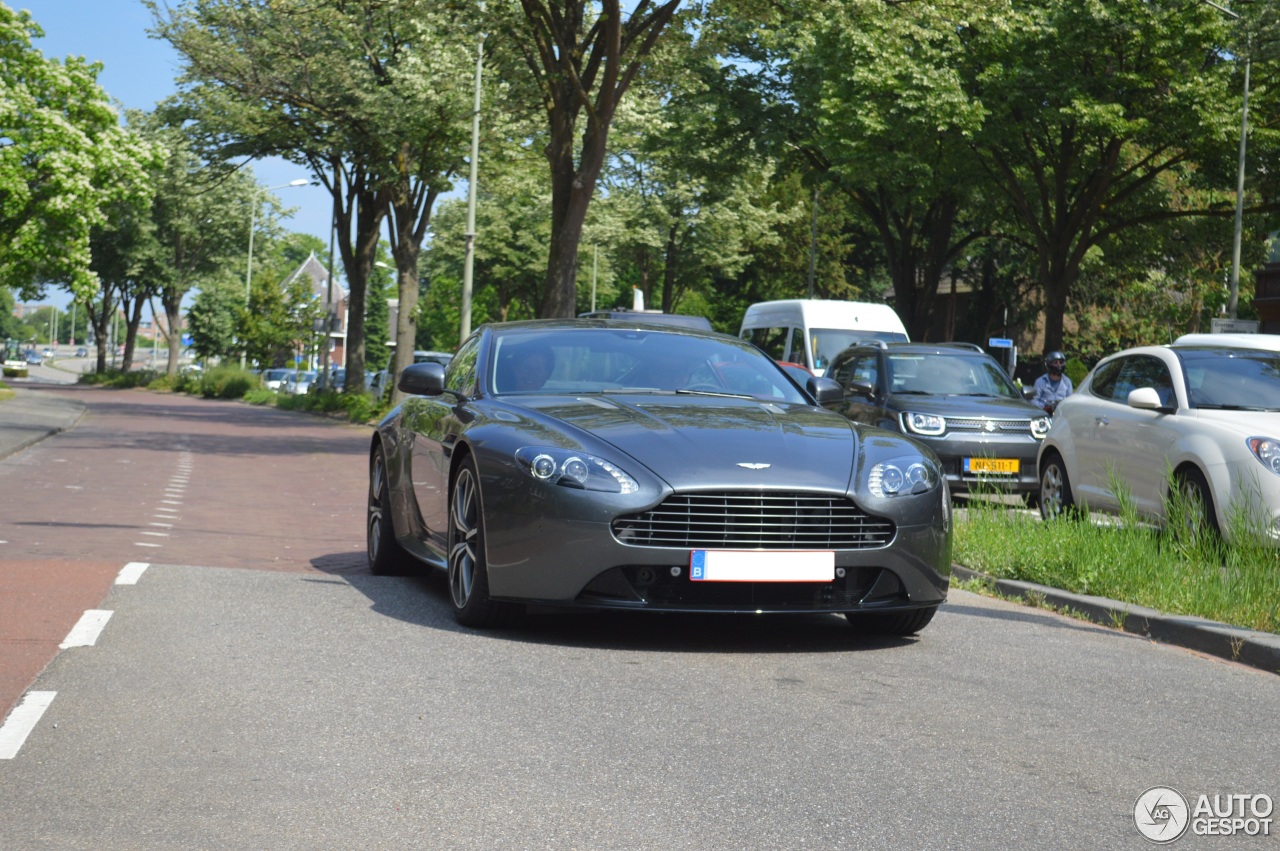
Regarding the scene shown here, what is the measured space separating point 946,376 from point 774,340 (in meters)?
10.7

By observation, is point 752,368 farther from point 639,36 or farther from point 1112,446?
point 639,36

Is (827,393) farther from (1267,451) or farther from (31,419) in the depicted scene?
(31,419)

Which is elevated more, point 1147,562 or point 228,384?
point 1147,562

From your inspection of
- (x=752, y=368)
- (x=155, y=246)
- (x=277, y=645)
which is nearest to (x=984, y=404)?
(x=752, y=368)

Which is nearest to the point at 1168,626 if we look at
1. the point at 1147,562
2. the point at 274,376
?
the point at 1147,562

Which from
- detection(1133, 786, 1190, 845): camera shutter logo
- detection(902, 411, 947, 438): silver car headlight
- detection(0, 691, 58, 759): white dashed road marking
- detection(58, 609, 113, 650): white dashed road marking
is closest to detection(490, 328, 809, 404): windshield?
detection(58, 609, 113, 650): white dashed road marking

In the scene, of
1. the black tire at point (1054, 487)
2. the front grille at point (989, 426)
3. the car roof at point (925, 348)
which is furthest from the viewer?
the car roof at point (925, 348)

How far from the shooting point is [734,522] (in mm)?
6656

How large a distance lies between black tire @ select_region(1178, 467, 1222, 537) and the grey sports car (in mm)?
2876

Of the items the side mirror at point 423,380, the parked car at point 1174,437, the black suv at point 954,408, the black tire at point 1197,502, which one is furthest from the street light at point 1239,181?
the side mirror at point 423,380

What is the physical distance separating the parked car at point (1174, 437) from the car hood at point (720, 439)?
3.25 meters

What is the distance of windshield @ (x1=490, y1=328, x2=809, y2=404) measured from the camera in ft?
26.9

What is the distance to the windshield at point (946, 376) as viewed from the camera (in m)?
17.5

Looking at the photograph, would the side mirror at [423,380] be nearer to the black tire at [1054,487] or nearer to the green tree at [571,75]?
the black tire at [1054,487]
